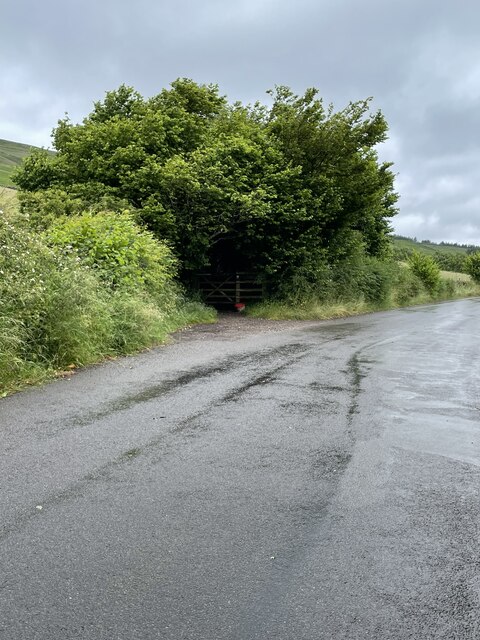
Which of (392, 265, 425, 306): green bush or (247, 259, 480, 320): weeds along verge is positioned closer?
(247, 259, 480, 320): weeds along verge

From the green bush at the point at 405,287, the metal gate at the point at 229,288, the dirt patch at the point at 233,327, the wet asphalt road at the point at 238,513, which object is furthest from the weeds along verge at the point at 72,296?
the green bush at the point at 405,287

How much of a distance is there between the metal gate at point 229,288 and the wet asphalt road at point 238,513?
1375 cm

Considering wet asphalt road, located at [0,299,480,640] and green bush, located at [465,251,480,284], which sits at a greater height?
green bush, located at [465,251,480,284]

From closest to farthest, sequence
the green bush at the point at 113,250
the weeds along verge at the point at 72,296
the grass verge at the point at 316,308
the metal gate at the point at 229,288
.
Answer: the weeds along verge at the point at 72,296, the green bush at the point at 113,250, the grass verge at the point at 316,308, the metal gate at the point at 229,288

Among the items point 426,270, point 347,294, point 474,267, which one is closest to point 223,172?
point 347,294

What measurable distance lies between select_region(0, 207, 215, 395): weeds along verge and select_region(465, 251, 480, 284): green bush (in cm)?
5588

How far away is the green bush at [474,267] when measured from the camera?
5897 centimetres

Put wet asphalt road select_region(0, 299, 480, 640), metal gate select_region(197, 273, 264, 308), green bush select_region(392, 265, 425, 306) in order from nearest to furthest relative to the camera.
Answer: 1. wet asphalt road select_region(0, 299, 480, 640)
2. metal gate select_region(197, 273, 264, 308)
3. green bush select_region(392, 265, 425, 306)

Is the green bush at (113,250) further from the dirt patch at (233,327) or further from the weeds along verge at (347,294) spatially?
the weeds along verge at (347,294)

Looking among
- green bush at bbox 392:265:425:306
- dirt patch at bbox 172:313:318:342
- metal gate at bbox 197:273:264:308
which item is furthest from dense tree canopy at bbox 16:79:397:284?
green bush at bbox 392:265:425:306

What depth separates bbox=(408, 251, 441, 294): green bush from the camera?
38.7 metres

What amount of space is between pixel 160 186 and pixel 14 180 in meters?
7.42

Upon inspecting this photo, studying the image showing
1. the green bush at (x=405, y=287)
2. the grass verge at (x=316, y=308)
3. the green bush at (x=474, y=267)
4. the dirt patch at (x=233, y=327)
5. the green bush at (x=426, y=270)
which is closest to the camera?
the dirt patch at (x=233, y=327)

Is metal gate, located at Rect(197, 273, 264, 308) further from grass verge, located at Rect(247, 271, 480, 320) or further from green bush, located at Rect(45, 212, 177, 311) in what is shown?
green bush, located at Rect(45, 212, 177, 311)
